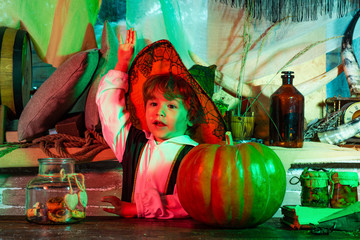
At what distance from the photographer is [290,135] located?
166 cm

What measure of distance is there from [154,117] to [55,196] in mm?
445

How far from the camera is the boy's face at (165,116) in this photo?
4.50 feet

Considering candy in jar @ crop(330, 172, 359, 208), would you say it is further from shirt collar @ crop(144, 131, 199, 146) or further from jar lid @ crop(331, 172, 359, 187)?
shirt collar @ crop(144, 131, 199, 146)

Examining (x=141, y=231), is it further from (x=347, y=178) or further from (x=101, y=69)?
(x=101, y=69)

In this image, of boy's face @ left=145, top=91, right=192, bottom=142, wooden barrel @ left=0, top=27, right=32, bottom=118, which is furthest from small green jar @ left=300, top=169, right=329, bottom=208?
wooden barrel @ left=0, top=27, right=32, bottom=118

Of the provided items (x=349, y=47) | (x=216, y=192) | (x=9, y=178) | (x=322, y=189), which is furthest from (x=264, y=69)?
(x=9, y=178)

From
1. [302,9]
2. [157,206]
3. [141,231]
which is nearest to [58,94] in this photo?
[157,206]

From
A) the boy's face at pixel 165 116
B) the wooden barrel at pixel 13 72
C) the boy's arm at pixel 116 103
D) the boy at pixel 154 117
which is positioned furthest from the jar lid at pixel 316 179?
the wooden barrel at pixel 13 72

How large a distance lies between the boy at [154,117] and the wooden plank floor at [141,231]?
0.22 metres

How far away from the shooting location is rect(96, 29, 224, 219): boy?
1366 millimetres

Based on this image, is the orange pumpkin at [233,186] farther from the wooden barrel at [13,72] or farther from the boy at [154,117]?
the wooden barrel at [13,72]

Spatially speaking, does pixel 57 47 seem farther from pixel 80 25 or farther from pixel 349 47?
pixel 349 47

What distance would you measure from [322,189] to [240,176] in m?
0.29

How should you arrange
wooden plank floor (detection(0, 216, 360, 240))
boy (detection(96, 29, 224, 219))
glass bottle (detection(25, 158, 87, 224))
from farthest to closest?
boy (detection(96, 29, 224, 219))
glass bottle (detection(25, 158, 87, 224))
wooden plank floor (detection(0, 216, 360, 240))
